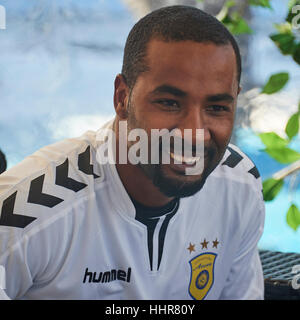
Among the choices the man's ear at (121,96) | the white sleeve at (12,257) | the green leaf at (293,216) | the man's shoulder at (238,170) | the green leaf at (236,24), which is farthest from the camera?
the green leaf at (236,24)

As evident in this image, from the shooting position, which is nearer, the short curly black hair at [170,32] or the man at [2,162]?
the short curly black hair at [170,32]

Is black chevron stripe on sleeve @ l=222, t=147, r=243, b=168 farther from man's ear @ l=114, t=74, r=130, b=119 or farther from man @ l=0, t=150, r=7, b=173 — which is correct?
man @ l=0, t=150, r=7, b=173

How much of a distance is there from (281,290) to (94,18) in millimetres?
2068

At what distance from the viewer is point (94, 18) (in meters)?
3.02

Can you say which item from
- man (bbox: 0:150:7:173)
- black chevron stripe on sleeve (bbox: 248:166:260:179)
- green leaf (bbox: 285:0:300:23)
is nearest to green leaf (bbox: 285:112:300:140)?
black chevron stripe on sleeve (bbox: 248:166:260:179)

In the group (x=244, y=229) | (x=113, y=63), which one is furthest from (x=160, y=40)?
(x=113, y=63)

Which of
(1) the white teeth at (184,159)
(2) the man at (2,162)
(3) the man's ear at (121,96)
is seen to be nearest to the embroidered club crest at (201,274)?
(1) the white teeth at (184,159)

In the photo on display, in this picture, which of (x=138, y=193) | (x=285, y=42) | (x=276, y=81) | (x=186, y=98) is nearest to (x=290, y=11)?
(x=285, y=42)

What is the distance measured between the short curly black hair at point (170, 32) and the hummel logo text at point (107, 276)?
0.39 m

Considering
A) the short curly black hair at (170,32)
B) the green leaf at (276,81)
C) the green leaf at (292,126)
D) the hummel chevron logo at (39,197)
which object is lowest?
the hummel chevron logo at (39,197)

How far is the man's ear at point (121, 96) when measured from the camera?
117 cm

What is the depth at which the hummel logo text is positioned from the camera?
3.66 ft

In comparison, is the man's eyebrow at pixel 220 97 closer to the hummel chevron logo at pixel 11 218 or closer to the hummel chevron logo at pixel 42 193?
the hummel chevron logo at pixel 42 193
